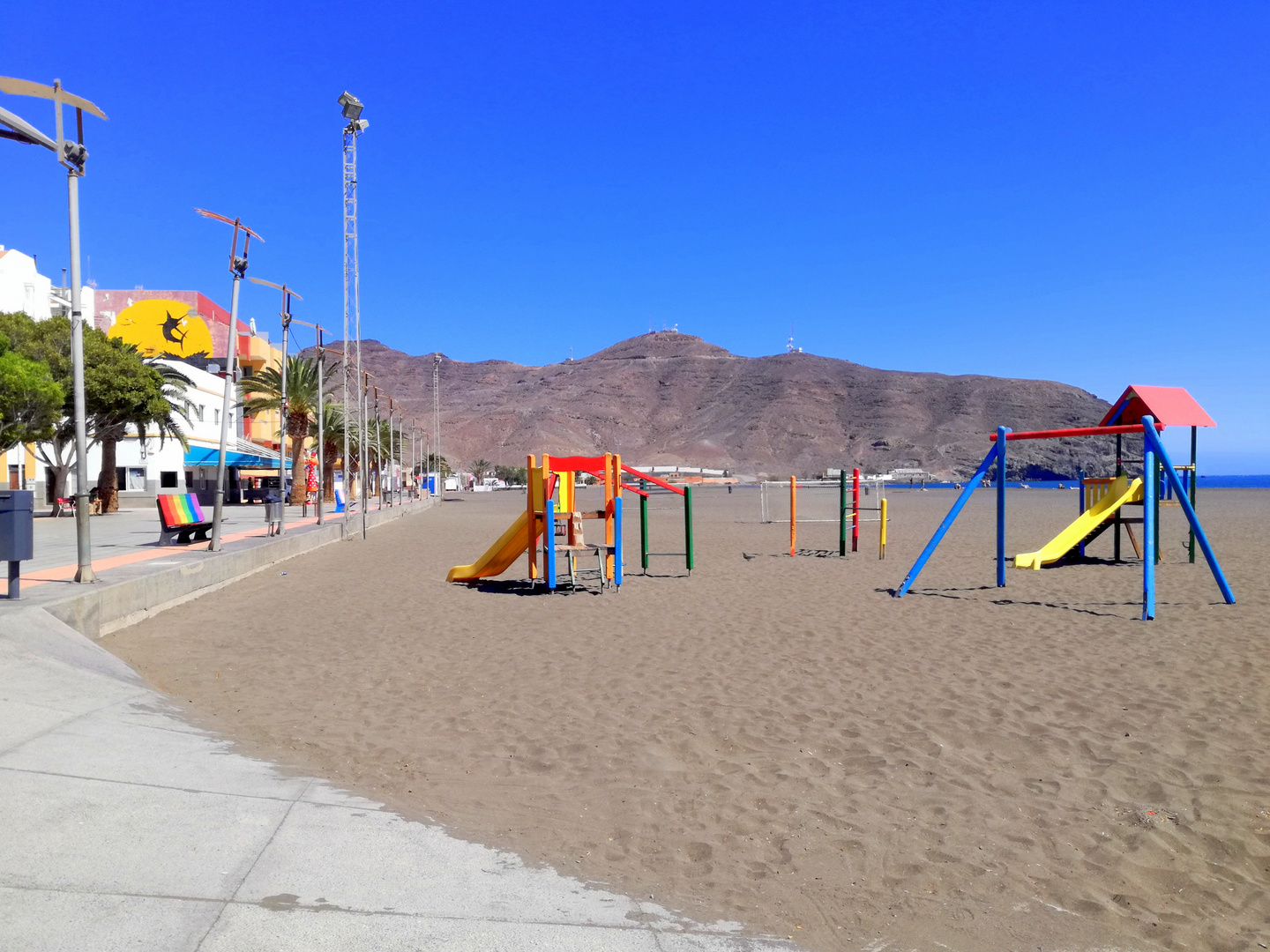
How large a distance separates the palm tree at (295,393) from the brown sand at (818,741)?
101 feet

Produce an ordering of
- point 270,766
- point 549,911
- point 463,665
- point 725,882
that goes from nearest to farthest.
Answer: point 549,911, point 725,882, point 270,766, point 463,665

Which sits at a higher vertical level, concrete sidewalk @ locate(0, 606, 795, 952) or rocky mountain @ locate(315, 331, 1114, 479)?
rocky mountain @ locate(315, 331, 1114, 479)

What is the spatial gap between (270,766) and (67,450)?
117 feet

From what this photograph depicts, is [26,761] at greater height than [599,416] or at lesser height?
lesser

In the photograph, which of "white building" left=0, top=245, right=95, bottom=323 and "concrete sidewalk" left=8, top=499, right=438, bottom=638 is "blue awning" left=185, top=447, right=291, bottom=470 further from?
"concrete sidewalk" left=8, top=499, right=438, bottom=638

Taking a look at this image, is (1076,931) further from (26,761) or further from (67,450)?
(67,450)

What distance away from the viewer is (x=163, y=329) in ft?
190

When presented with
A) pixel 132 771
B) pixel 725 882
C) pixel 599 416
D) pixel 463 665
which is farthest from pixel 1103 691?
pixel 599 416

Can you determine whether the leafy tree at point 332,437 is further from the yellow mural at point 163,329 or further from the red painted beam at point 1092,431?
the red painted beam at point 1092,431

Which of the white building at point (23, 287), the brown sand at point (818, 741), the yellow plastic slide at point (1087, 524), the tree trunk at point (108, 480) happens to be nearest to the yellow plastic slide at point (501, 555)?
the brown sand at point (818, 741)

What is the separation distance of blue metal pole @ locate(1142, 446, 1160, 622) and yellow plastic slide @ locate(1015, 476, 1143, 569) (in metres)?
4.24

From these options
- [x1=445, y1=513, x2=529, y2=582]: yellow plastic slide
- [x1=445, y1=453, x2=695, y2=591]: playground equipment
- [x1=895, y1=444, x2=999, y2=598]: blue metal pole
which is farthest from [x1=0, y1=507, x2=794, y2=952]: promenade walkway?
[x1=895, y1=444, x2=999, y2=598]: blue metal pole

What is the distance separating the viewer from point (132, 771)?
14.5 ft

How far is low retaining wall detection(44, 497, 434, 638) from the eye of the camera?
8.68m
